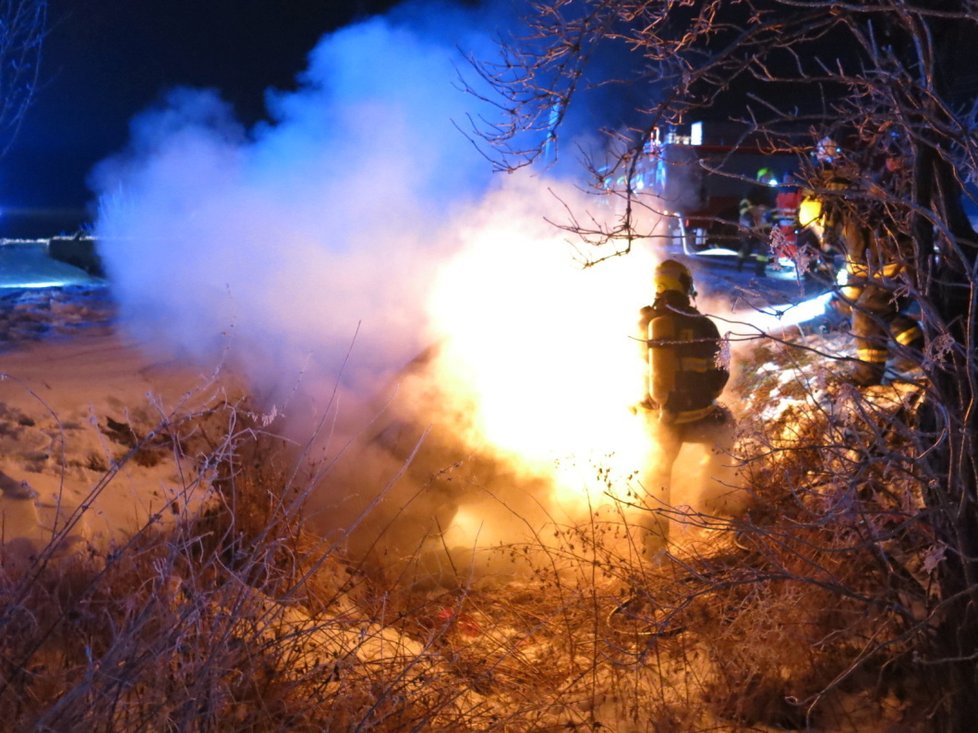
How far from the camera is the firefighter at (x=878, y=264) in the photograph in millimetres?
3467

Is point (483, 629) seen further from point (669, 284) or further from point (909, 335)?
point (909, 335)

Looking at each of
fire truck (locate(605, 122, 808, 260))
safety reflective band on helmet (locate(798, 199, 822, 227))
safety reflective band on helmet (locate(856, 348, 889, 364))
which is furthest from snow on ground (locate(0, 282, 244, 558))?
fire truck (locate(605, 122, 808, 260))

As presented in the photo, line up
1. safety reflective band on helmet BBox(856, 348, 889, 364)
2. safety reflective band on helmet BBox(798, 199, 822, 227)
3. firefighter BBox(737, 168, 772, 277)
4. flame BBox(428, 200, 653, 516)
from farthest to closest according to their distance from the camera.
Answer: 1. flame BBox(428, 200, 653, 516)
2. safety reflective band on helmet BBox(856, 348, 889, 364)
3. safety reflective band on helmet BBox(798, 199, 822, 227)
4. firefighter BBox(737, 168, 772, 277)

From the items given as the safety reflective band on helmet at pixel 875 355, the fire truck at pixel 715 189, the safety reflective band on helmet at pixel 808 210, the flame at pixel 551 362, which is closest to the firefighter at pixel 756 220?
the fire truck at pixel 715 189

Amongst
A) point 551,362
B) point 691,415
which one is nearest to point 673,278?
point 691,415

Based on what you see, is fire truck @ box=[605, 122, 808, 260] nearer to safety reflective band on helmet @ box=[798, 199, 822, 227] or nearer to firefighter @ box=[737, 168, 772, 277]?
firefighter @ box=[737, 168, 772, 277]

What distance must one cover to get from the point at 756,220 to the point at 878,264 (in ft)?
6.21

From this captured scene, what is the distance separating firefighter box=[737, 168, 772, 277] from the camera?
16.3 feet

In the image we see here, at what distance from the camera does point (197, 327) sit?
28.1ft

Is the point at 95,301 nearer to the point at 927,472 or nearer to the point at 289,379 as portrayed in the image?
the point at 289,379

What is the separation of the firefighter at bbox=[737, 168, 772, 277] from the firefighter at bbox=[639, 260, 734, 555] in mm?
591

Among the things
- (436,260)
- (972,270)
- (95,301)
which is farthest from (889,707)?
(95,301)

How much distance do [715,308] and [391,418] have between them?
385cm

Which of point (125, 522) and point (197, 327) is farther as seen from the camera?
point (197, 327)
